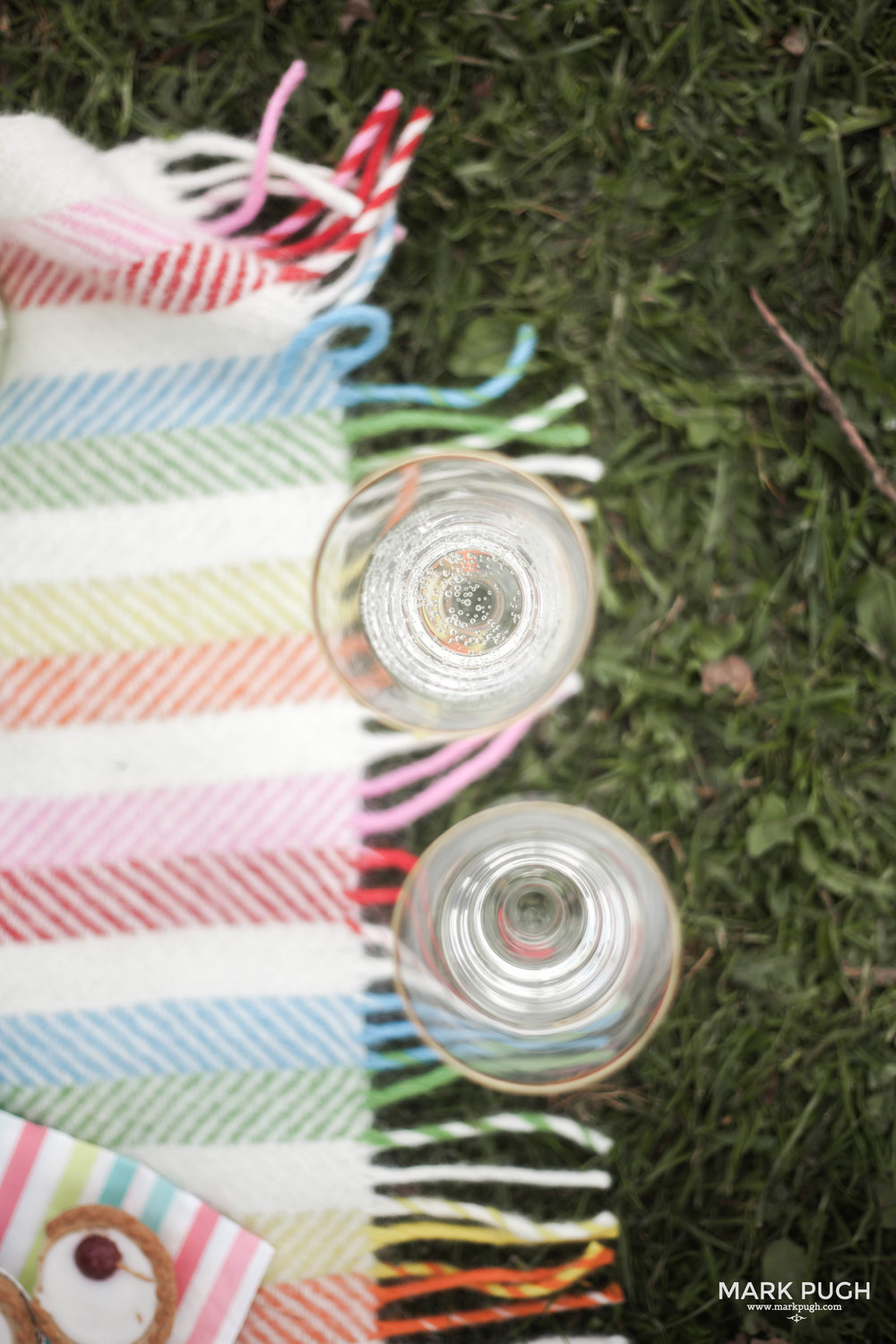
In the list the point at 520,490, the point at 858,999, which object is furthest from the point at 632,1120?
the point at 520,490

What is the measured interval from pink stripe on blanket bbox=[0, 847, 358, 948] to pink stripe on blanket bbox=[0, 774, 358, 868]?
0.04 feet

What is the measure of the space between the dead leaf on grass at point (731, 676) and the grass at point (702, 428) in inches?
0.5

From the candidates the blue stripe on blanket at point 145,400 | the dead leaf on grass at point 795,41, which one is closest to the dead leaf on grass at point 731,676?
the blue stripe on blanket at point 145,400

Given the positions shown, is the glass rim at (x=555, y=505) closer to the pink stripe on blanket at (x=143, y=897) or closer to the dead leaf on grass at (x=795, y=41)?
the pink stripe on blanket at (x=143, y=897)

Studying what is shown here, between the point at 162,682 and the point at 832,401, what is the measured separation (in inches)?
31.7

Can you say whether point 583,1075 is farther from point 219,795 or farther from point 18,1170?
point 18,1170

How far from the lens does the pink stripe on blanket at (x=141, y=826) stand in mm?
1051

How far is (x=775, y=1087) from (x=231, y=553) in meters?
0.84

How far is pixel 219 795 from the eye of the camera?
3.46ft

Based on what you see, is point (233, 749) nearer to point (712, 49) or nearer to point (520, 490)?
point (520, 490)

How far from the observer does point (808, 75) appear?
1127 mm

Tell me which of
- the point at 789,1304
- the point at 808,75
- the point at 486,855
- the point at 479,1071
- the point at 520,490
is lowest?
the point at 789,1304

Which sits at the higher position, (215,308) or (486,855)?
(215,308)

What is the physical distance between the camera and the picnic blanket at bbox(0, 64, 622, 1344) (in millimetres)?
1040
